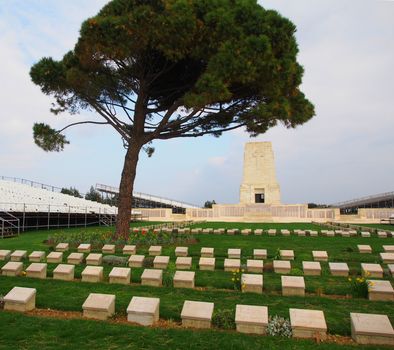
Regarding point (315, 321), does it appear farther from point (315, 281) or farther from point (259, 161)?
point (259, 161)

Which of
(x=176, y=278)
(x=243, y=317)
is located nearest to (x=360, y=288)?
(x=243, y=317)

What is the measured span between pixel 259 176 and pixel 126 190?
27.7m

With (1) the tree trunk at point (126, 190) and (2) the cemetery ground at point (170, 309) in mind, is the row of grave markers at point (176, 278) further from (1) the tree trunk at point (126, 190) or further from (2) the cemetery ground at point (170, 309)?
(1) the tree trunk at point (126, 190)

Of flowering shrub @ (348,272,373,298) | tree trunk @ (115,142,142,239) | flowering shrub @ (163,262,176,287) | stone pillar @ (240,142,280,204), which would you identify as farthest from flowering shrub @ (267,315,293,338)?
stone pillar @ (240,142,280,204)

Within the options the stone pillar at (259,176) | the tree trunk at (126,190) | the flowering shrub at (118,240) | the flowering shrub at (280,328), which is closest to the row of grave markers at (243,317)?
the flowering shrub at (280,328)

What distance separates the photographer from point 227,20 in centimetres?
1102

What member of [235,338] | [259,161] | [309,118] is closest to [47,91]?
[309,118]

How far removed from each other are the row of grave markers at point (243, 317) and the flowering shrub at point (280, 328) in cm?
6

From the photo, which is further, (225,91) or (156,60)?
(156,60)

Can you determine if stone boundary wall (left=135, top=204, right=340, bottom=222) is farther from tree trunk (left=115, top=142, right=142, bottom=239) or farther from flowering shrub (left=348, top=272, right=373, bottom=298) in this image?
flowering shrub (left=348, top=272, right=373, bottom=298)

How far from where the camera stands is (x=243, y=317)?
5.04 meters

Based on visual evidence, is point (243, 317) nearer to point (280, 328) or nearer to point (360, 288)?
point (280, 328)

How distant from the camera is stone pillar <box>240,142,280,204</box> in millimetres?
39062

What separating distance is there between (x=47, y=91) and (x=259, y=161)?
91.9 ft
